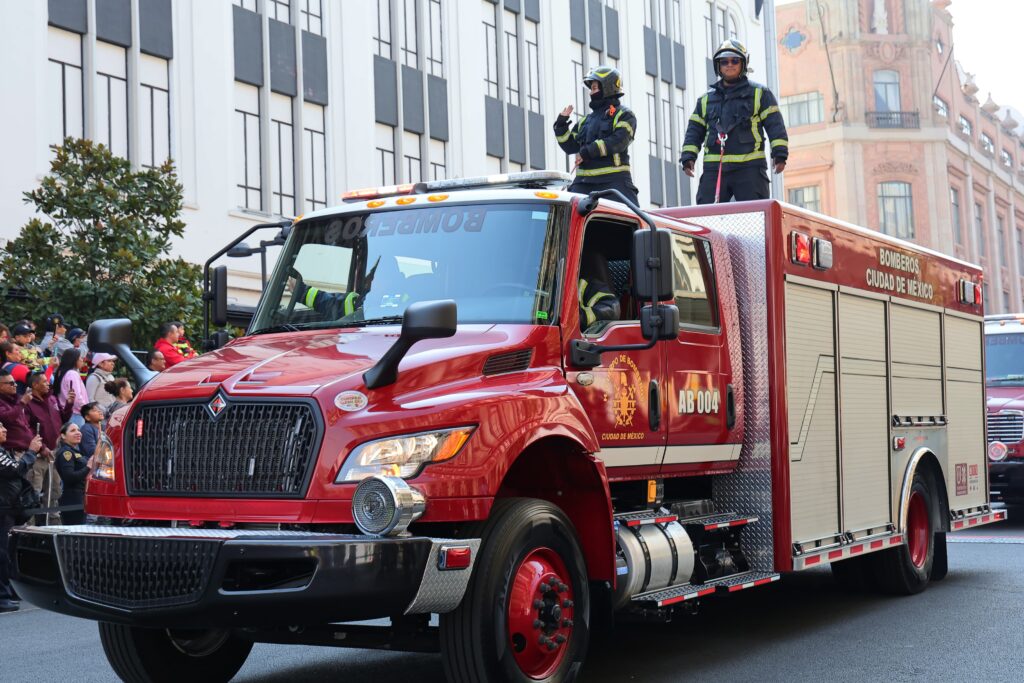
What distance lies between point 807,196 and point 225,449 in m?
60.5

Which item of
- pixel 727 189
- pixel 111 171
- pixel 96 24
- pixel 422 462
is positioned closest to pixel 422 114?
pixel 96 24

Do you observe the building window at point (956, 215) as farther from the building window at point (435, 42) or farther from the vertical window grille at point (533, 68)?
the building window at point (435, 42)

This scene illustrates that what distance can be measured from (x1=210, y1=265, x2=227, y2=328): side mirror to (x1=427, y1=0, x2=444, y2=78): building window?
21627mm

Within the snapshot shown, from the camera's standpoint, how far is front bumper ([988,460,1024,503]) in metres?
16.2

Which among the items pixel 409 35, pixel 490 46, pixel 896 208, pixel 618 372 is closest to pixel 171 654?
pixel 618 372

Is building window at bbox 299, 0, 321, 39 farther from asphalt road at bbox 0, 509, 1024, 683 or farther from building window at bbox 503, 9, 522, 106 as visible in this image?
asphalt road at bbox 0, 509, 1024, 683

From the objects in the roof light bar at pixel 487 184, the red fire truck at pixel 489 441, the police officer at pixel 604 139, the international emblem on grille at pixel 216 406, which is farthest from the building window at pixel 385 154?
the international emblem on grille at pixel 216 406

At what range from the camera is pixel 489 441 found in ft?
19.4

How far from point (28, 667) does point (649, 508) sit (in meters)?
3.60

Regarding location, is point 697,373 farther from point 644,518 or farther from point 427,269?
point 427,269

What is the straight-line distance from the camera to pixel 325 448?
5664mm

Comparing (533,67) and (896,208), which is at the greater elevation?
(896,208)

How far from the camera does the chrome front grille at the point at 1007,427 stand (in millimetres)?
16234

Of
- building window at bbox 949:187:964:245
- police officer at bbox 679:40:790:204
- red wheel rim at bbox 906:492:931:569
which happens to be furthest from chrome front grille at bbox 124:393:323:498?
building window at bbox 949:187:964:245
